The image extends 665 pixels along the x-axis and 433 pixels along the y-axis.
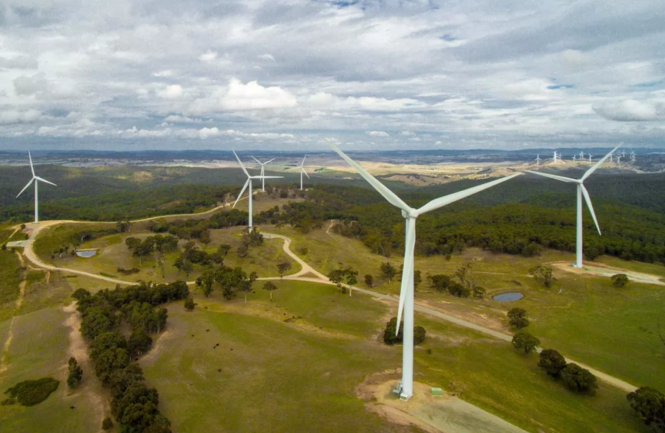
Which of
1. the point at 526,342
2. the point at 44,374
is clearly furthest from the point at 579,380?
the point at 44,374

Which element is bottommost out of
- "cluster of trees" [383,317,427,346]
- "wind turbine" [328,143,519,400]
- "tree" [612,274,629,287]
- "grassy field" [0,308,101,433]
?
"grassy field" [0,308,101,433]


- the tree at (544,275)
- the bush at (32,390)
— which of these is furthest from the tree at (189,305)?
the tree at (544,275)

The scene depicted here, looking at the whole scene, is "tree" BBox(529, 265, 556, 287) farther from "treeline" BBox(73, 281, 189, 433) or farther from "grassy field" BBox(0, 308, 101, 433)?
"grassy field" BBox(0, 308, 101, 433)

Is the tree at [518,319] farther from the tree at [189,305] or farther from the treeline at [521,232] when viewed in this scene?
the tree at [189,305]

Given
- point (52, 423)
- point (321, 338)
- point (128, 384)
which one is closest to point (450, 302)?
point (321, 338)

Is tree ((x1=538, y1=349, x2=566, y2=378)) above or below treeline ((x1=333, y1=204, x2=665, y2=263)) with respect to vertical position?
below

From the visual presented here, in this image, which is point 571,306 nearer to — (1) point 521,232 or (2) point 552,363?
(2) point 552,363

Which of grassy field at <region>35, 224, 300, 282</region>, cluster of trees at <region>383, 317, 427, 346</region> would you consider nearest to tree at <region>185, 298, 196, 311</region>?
grassy field at <region>35, 224, 300, 282</region>
